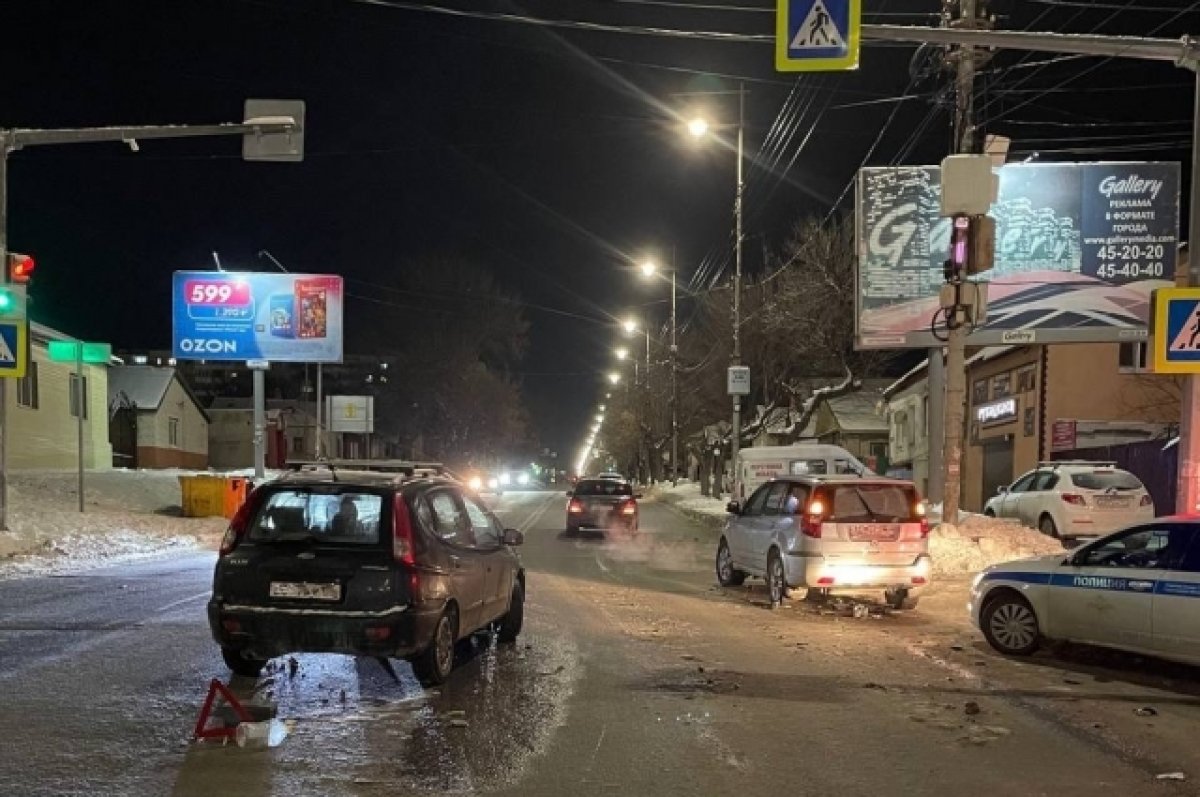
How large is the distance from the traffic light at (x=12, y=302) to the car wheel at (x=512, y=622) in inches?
419

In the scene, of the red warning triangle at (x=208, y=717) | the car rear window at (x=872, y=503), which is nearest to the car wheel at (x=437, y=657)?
the red warning triangle at (x=208, y=717)

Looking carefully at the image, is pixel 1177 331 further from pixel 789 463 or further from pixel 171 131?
pixel 789 463

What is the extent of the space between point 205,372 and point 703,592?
100821mm

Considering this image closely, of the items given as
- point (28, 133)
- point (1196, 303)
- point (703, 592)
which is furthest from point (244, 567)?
point (28, 133)

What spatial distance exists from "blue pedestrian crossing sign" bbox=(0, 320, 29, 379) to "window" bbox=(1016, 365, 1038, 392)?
82.6ft

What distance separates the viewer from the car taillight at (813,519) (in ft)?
39.7

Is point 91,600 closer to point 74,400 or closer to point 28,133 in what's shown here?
point 28,133

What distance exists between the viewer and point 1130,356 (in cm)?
2678

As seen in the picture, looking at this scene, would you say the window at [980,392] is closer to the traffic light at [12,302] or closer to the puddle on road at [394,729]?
the traffic light at [12,302]

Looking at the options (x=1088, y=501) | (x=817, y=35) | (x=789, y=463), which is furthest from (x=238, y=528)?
(x=789, y=463)

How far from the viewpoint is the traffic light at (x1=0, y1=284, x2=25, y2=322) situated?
52.4 ft

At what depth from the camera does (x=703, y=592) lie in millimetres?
14359

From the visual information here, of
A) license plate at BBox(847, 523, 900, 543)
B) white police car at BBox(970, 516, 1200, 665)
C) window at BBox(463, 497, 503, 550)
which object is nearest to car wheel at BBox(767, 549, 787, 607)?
license plate at BBox(847, 523, 900, 543)

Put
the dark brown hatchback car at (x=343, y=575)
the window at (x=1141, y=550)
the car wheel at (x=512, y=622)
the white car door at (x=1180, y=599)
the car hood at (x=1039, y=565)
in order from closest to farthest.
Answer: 1. the dark brown hatchback car at (x=343, y=575)
2. the white car door at (x=1180, y=599)
3. the window at (x=1141, y=550)
4. the car hood at (x=1039, y=565)
5. the car wheel at (x=512, y=622)
